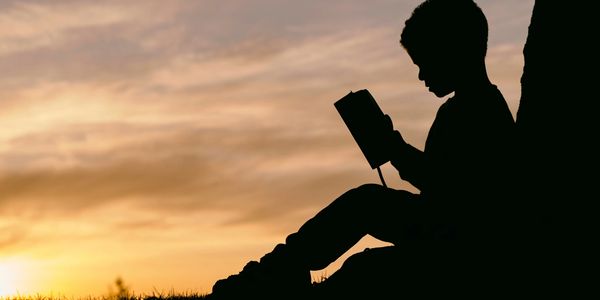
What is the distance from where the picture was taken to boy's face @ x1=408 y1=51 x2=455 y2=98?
6.98 meters

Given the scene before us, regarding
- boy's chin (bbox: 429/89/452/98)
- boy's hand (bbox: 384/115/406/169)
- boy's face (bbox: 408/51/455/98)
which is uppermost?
boy's face (bbox: 408/51/455/98)

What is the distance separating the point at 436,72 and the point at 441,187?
853mm

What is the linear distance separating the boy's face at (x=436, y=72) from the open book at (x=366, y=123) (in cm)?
47

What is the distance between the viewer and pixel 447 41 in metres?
6.96

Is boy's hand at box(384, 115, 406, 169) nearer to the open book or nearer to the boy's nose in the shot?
the open book

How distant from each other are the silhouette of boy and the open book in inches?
3.9

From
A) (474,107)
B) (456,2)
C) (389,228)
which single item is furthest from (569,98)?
(389,228)

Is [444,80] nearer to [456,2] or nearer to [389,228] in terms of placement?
[456,2]

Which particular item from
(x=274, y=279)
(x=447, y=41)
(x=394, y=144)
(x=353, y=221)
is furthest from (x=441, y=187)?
(x=274, y=279)

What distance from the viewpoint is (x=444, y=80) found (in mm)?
6988

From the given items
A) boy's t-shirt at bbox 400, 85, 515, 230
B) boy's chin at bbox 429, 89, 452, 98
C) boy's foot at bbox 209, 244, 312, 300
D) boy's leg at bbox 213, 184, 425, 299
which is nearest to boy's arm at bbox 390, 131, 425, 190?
boy's t-shirt at bbox 400, 85, 515, 230

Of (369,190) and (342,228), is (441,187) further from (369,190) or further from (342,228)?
(342,228)

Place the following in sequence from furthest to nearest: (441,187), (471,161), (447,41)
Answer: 1. (447,41)
2. (441,187)
3. (471,161)

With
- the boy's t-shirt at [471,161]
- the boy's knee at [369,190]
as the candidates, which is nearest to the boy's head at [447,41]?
the boy's t-shirt at [471,161]
